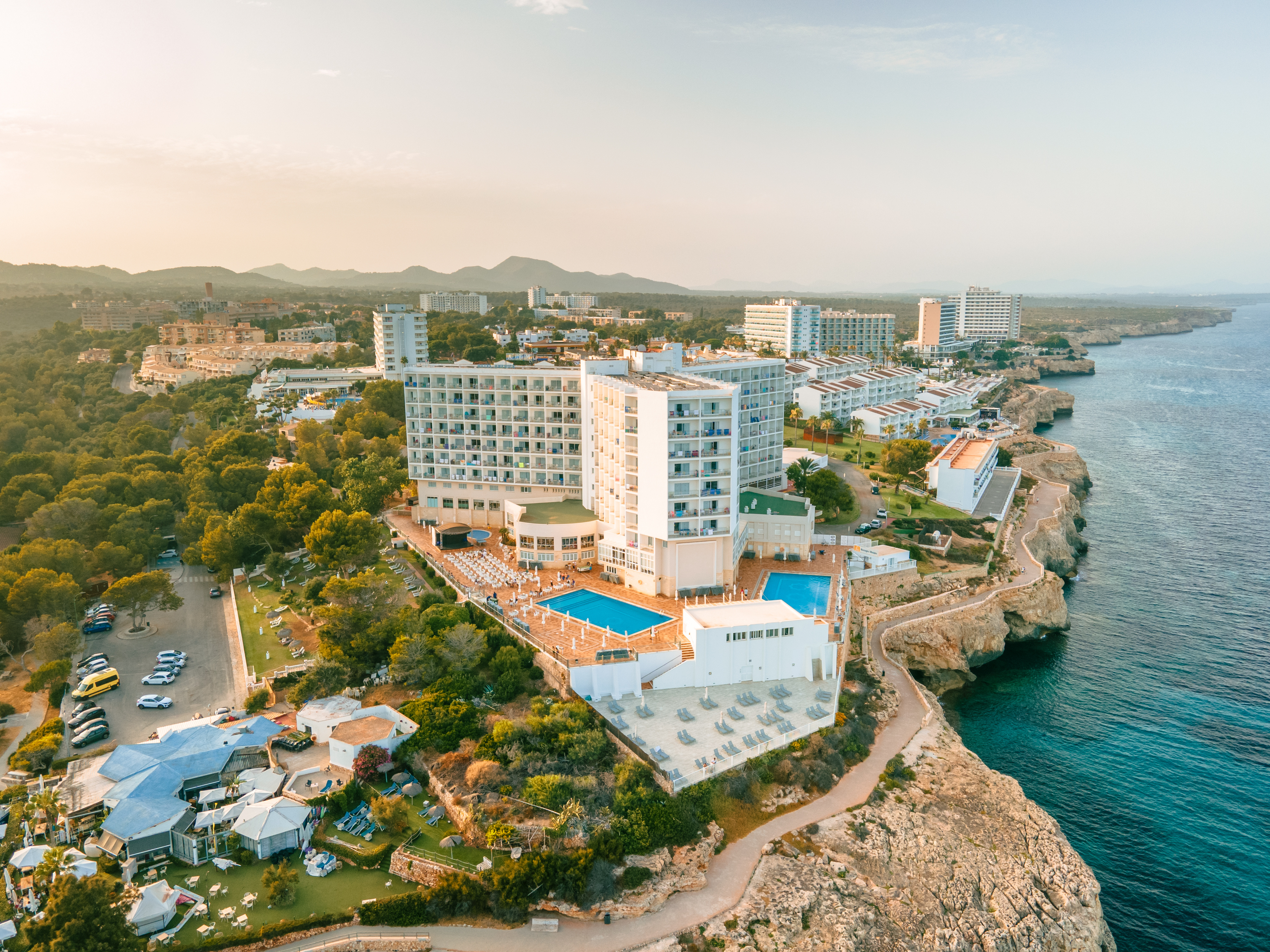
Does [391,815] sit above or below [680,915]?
above

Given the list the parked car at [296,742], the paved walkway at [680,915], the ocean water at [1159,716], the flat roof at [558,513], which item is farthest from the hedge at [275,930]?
→ the ocean water at [1159,716]

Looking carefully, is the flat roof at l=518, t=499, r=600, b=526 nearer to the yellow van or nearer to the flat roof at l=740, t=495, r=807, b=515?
the flat roof at l=740, t=495, r=807, b=515

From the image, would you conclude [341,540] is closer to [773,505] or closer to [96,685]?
[96,685]

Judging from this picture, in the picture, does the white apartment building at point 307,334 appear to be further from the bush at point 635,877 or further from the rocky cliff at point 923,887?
the rocky cliff at point 923,887

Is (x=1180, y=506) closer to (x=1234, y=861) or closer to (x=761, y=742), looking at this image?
(x=1234, y=861)

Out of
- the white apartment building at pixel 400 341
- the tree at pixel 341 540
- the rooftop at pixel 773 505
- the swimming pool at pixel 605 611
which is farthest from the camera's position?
the white apartment building at pixel 400 341

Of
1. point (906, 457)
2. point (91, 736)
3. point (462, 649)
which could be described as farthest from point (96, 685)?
point (906, 457)
